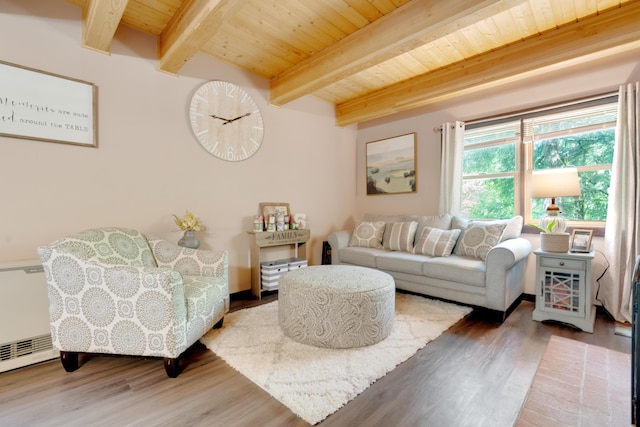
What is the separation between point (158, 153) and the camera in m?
2.70

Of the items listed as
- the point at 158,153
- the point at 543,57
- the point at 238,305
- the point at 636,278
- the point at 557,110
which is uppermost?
the point at 543,57

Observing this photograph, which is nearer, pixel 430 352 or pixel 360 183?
pixel 430 352

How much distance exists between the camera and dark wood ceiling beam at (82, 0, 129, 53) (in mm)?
1876

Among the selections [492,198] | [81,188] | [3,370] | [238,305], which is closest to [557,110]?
[492,198]

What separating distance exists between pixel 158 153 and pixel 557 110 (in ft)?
13.3

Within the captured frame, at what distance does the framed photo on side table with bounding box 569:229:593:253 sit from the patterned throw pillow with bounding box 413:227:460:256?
968 mm

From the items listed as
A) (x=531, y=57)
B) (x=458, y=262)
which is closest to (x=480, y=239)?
(x=458, y=262)

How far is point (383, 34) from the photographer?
228cm

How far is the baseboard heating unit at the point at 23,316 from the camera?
5.74ft

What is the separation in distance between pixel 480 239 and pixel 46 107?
13.1 feet

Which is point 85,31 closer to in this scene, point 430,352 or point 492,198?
point 430,352

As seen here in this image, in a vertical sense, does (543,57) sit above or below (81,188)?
above

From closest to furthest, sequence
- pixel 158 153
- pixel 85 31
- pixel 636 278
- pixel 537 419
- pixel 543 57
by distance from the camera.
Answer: pixel 636 278
pixel 537 419
pixel 85 31
pixel 543 57
pixel 158 153

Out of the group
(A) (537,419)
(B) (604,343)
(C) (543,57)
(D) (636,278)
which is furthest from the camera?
(C) (543,57)
